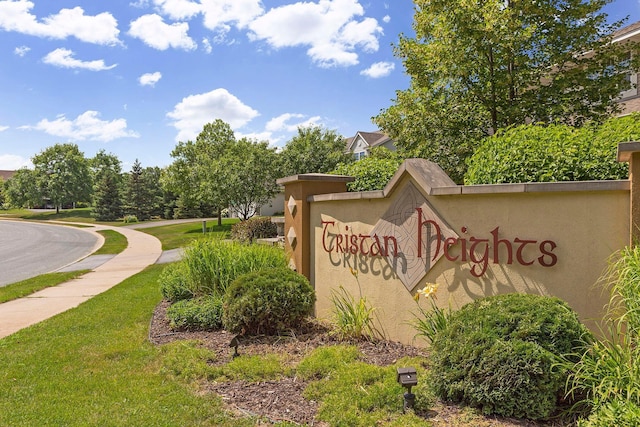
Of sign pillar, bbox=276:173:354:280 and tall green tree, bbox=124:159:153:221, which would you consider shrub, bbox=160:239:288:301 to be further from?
tall green tree, bbox=124:159:153:221

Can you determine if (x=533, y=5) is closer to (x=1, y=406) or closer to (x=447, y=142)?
(x=447, y=142)

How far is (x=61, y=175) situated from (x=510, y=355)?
68.6m

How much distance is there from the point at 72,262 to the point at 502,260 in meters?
17.2

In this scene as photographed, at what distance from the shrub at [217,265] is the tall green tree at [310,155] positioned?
20.1 m

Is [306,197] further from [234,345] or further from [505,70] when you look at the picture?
[505,70]

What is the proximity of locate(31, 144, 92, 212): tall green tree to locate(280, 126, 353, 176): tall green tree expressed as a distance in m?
44.4

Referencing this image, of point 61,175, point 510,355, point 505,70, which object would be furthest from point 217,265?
point 61,175

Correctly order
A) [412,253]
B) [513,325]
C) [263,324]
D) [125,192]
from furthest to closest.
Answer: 1. [125,192]
2. [263,324]
3. [412,253]
4. [513,325]

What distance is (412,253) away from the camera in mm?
5414

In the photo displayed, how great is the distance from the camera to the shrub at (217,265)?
7.34 meters

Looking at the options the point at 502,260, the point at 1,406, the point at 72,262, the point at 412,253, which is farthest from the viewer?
the point at 72,262

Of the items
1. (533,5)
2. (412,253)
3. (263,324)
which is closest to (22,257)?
(263,324)

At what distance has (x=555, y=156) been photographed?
15.3 feet

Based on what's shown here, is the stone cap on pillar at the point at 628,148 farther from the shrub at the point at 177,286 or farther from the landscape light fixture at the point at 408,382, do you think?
the shrub at the point at 177,286
